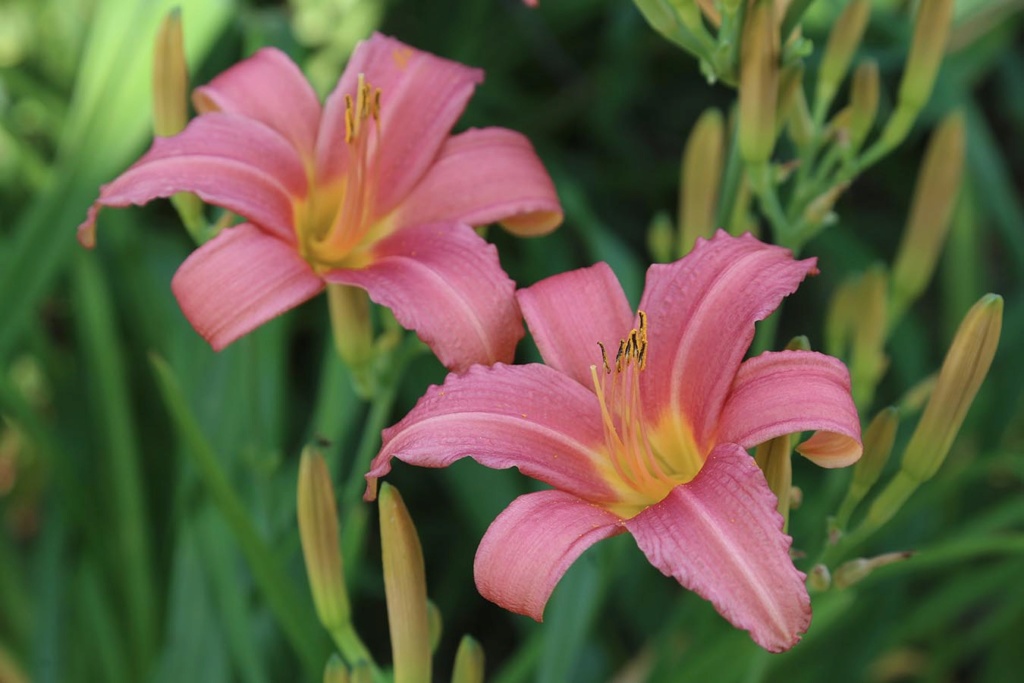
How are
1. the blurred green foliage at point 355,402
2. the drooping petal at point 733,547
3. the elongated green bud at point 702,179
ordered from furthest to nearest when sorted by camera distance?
1. the blurred green foliage at point 355,402
2. the elongated green bud at point 702,179
3. the drooping petal at point 733,547

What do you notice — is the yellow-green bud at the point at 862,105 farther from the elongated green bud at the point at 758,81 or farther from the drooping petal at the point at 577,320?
the drooping petal at the point at 577,320

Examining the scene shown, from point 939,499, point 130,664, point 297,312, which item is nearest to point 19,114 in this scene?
point 297,312

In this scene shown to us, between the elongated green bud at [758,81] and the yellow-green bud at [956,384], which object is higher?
the elongated green bud at [758,81]

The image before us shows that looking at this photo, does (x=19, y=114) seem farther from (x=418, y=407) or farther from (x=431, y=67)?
(x=418, y=407)

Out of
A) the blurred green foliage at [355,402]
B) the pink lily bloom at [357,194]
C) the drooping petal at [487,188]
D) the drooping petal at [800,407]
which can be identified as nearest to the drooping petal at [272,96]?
the pink lily bloom at [357,194]

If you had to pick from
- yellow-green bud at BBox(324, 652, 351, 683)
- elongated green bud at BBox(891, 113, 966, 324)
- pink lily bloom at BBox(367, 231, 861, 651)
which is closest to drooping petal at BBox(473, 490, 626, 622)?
pink lily bloom at BBox(367, 231, 861, 651)

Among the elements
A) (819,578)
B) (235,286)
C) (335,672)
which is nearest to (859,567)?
(819,578)

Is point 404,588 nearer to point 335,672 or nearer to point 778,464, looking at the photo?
point 335,672
